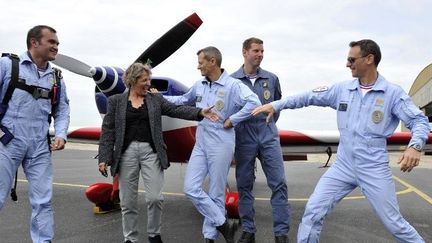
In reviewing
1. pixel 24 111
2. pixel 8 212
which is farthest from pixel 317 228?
pixel 8 212

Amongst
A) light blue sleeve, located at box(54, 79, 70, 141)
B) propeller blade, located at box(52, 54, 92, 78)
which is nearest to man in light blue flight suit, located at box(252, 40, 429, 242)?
light blue sleeve, located at box(54, 79, 70, 141)

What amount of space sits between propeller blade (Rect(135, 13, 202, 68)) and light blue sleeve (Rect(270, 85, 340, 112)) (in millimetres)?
2265

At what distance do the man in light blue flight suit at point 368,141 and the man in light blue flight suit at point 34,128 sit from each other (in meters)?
2.11

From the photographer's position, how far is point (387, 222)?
304 cm

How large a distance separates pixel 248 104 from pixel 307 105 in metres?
0.65

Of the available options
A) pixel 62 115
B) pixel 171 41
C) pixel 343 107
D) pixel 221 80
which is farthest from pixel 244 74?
pixel 62 115

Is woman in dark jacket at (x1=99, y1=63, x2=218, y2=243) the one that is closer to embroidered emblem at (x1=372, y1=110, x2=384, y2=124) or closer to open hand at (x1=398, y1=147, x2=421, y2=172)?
embroidered emblem at (x1=372, y1=110, x2=384, y2=124)

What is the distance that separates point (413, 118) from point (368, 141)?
1.11ft

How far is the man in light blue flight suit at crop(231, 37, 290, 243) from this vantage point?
4297 millimetres

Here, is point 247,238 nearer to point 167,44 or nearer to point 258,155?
point 258,155

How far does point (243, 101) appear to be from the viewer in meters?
4.11

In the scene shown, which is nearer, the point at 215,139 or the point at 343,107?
the point at 343,107

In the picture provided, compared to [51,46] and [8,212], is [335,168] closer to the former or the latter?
[51,46]

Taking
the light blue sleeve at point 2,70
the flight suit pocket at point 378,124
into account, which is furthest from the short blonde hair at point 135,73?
the flight suit pocket at point 378,124
